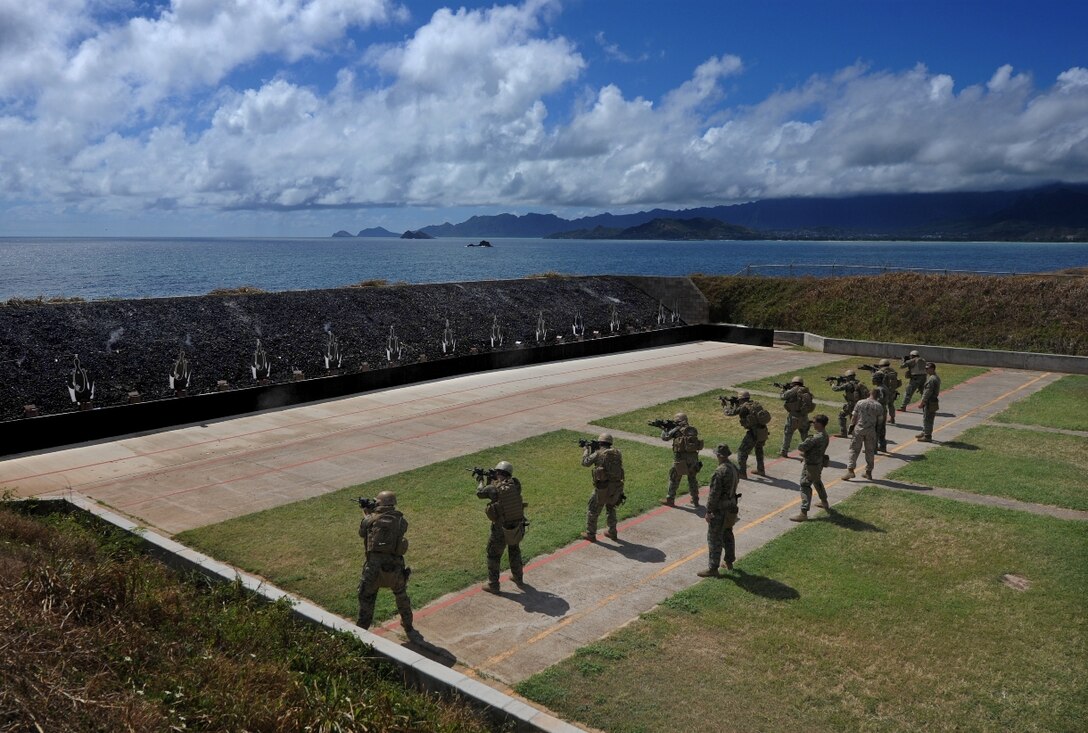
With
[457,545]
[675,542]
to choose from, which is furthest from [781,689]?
[457,545]

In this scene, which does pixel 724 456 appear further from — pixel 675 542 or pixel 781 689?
pixel 781 689

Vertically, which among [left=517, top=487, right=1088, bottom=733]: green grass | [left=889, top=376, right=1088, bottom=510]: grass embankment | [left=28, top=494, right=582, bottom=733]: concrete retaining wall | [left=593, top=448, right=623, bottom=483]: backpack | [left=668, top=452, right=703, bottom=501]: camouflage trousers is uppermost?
[left=593, top=448, right=623, bottom=483]: backpack

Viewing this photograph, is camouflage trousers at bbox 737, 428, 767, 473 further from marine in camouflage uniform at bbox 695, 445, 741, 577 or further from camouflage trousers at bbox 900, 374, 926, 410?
camouflage trousers at bbox 900, 374, 926, 410

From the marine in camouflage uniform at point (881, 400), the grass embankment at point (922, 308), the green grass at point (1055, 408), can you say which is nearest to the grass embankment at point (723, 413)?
the marine in camouflage uniform at point (881, 400)

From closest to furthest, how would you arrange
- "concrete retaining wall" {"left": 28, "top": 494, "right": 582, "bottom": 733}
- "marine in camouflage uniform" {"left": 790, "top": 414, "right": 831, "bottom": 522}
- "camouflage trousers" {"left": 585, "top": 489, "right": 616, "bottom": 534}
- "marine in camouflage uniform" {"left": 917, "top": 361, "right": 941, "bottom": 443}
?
"concrete retaining wall" {"left": 28, "top": 494, "right": 582, "bottom": 733} → "camouflage trousers" {"left": 585, "top": 489, "right": 616, "bottom": 534} → "marine in camouflage uniform" {"left": 790, "top": 414, "right": 831, "bottom": 522} → "marine in camouflage uniform" {"left": 917, "top": 361, "right": 941, "bottom": 443}

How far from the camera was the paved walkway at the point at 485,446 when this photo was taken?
9820 mm

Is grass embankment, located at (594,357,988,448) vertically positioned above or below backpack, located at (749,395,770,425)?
below

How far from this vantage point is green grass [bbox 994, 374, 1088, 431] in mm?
21078

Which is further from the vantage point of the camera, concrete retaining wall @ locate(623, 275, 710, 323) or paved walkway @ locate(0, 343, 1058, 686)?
concrete retaining wall @ locate(623, 275, 710, 323)

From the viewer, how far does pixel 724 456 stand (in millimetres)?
10984

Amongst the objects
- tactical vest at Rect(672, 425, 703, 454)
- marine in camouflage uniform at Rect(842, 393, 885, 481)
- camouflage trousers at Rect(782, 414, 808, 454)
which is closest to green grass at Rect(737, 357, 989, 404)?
camouflage trousers at Rect(782, 414, 808, 454)

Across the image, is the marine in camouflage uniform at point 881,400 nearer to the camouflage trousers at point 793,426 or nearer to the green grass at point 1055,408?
the camouflage trousers at point 793,426

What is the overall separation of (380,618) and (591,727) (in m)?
3.36

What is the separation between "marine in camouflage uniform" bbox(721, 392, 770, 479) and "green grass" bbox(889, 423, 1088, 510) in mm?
2709
